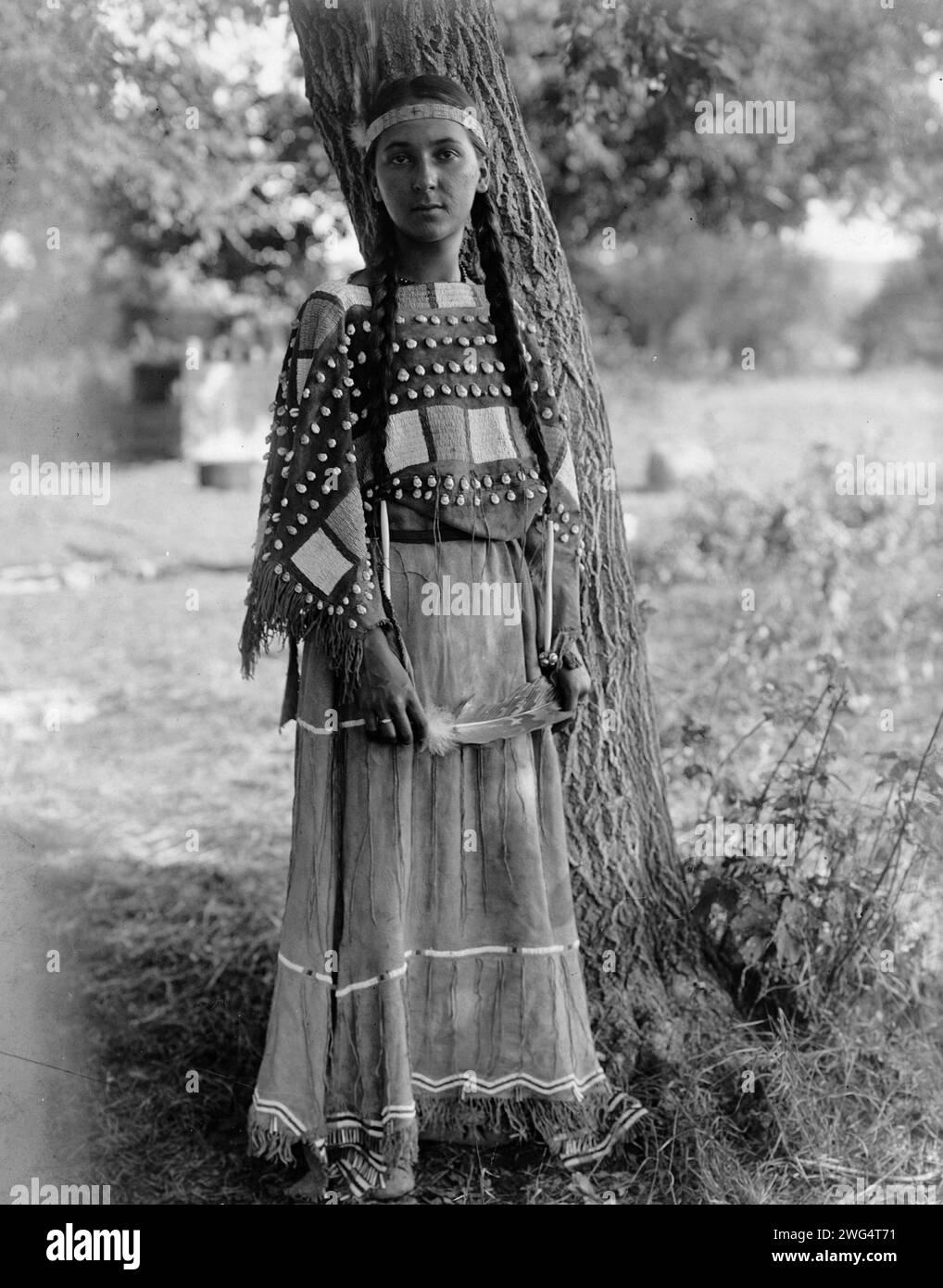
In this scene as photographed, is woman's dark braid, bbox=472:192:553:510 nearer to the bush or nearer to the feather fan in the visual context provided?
the feather fan

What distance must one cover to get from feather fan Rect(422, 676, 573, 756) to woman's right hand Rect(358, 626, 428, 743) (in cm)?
5

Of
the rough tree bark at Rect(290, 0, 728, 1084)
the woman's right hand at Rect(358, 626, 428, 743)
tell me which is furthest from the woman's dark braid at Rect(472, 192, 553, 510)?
the woman's right hand at Rect(358, 626, 428, 743)

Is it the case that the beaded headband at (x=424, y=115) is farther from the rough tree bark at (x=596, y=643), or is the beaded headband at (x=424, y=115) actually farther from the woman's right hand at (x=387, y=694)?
the woman's right hand at (x=387, y=694)

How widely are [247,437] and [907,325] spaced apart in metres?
15.7

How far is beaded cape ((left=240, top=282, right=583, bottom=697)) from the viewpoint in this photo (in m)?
2.36

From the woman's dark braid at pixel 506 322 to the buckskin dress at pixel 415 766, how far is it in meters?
0.03

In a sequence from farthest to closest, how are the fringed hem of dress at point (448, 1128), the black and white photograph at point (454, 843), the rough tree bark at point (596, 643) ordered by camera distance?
the rough tree bark at point (596, 643), the fringed hem of dress at point (448, 1128), the black and white photograph at point (454, 843)

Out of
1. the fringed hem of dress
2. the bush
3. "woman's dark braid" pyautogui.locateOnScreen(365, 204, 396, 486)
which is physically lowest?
the fringed hem of dress

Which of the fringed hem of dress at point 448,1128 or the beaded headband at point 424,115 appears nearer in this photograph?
the beaded headband at point 424,115

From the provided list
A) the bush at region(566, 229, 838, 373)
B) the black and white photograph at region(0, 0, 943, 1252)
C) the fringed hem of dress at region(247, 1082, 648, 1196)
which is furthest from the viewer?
the bush at region(566, 229, 838, 373)

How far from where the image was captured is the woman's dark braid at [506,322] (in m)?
2.52

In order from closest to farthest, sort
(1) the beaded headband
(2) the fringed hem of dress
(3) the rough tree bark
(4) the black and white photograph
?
(1) the beaded headband → (4) the black and white photograph → (2) the fringed hem of dress → (3) the rough tree bark

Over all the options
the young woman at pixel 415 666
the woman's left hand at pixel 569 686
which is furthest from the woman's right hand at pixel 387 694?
the woman's left hand at pixel 569 686

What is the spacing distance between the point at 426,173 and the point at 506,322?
0.33m
